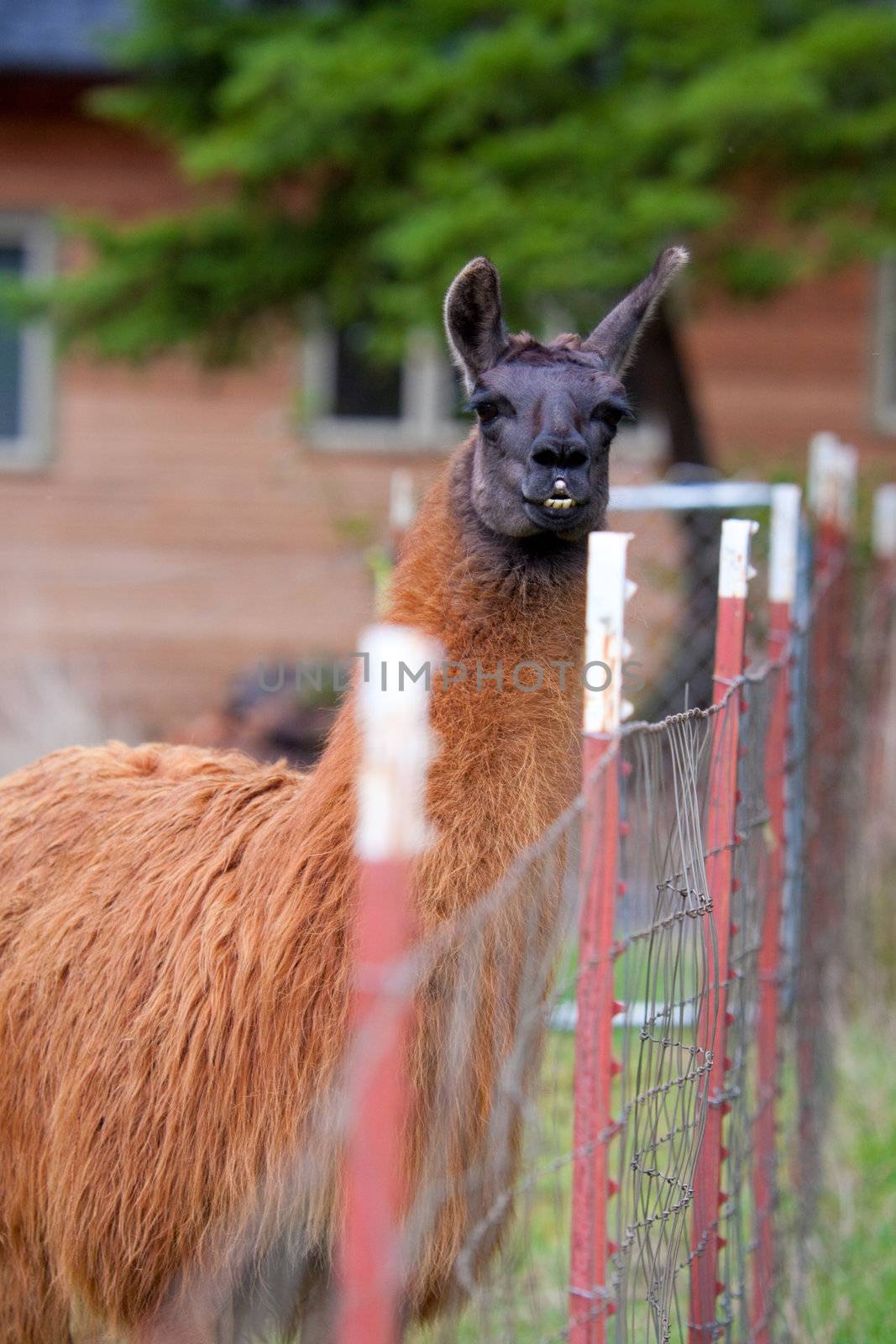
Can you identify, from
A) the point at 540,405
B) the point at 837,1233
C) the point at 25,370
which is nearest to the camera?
the point at 540,405

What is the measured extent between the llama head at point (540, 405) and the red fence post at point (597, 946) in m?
0.75

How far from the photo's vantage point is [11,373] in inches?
427

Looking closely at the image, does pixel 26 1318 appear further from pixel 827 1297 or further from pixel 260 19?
pixel 260 19

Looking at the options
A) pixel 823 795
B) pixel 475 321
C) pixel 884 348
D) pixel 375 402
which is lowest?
pixel 823 795

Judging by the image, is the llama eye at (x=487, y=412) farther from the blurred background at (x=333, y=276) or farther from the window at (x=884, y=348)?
the window at (x=884, y=348)

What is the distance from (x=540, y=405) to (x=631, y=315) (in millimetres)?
427

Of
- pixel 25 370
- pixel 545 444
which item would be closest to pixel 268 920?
pixel 545 444

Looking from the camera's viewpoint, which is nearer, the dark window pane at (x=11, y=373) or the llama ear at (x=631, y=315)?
the llama ear at (x=631, y=315)

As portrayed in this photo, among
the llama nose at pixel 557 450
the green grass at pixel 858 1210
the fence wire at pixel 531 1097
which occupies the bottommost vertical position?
the green grass at pixel 858 1210

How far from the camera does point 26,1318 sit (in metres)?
2.86

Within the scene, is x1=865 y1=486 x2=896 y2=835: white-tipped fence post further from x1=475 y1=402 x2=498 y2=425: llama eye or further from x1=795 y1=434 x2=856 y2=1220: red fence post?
x1=475 y1=402 x2=498 y2=425: llama eye

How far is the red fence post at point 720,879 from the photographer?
8.12 feet

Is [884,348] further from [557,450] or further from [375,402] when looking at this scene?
[557,450]

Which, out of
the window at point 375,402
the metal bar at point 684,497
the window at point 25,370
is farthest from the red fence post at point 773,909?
the window at point 25,370
